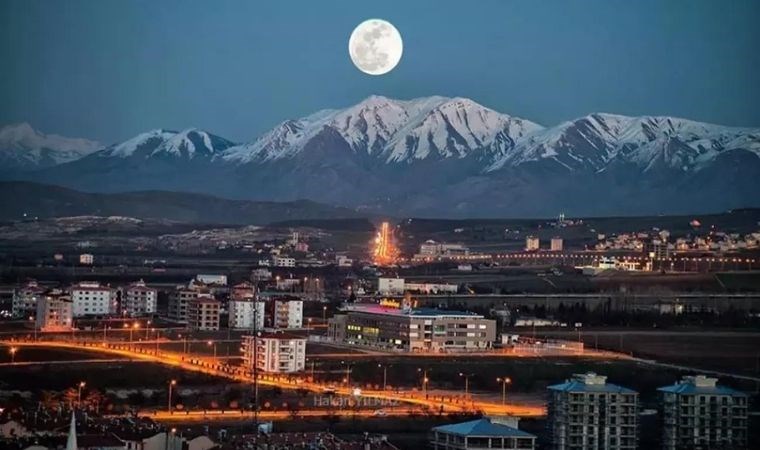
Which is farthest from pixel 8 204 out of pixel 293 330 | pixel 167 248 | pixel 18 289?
pixel 293 330

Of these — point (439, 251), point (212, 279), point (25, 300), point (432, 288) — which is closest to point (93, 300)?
point (25, 300)

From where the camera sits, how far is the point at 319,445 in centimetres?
1392

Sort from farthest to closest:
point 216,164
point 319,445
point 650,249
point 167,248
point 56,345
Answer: point 216,164
point 167,248
point 650,249
point 56,345
point 319,445

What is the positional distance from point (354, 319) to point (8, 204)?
2743cm

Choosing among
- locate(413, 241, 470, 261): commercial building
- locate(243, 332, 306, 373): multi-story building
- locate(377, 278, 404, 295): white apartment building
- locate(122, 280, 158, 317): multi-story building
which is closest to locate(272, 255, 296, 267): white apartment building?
locate(413, 241, 470, 261): commercial building

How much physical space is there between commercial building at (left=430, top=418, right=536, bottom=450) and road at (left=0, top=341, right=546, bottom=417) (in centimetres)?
217

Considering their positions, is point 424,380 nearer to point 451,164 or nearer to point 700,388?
point 700,388

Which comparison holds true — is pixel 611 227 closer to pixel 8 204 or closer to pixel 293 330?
pixel 8 204

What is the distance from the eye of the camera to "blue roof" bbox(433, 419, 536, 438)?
551 inches

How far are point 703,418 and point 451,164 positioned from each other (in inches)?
2248

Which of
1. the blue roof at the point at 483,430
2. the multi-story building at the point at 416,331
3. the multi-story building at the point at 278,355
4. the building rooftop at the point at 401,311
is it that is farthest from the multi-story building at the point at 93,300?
the blue roof at the point at 483,430

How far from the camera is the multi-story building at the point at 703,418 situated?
15531mm

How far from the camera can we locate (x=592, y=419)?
15.4 meters

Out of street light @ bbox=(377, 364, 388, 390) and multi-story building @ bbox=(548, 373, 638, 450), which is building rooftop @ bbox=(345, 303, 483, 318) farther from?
multi-story building @ bbox=(548, 373, 638, 450)
